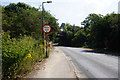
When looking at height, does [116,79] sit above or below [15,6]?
below

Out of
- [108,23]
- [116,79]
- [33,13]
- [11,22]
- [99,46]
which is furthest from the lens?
[99,46]

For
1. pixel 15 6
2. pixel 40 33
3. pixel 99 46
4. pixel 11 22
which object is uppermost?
pixel 15 6

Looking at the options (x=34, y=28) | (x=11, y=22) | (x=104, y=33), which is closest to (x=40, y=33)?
(x=34, y=28)

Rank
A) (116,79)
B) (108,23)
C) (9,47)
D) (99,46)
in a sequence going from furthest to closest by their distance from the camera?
(99,46) < (108,23) < (116,79) < (9,47)

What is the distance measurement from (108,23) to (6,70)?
25313 millimetres

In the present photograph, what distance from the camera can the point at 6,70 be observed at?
200 inches

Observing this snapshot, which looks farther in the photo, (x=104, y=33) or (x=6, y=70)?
(x=104, y=33)

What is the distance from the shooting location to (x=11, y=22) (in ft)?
66.7

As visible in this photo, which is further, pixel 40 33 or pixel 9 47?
pixel 40 33

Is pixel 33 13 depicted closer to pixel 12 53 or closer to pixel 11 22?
pixel 11 22

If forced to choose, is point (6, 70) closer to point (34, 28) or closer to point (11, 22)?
point (34, 28)

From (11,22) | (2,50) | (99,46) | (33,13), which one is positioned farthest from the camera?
(99,46)

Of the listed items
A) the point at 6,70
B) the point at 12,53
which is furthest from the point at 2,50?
the point at 6,70

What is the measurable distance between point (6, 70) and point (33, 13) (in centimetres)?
1478
